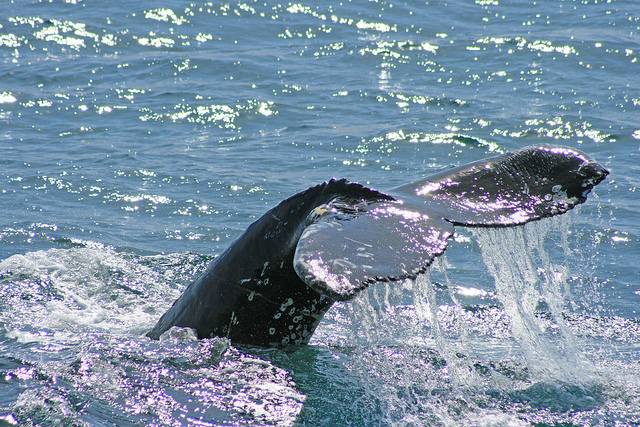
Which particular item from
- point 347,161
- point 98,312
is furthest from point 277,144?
point 98,312

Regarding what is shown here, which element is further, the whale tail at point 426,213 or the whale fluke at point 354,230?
the whale fluke at point 354,230

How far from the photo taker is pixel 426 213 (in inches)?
192

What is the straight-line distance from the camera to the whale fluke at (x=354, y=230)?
443cm

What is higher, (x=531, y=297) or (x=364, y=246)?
(x=364, y=246)

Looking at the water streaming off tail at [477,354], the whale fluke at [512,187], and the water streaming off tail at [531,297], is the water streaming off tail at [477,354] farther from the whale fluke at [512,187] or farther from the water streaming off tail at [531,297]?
the whale fluke at [512,187]

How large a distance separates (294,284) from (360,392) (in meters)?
0.74

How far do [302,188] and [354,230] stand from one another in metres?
6.52

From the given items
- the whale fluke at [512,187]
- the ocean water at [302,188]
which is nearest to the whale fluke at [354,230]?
the whale fluke at [512,187]

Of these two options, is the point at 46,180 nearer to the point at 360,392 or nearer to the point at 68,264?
the point at 68,264

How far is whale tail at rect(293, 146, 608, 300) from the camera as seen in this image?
4.09 meters

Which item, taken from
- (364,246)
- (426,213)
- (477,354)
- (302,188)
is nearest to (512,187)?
(426,213)

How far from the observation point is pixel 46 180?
1148cm

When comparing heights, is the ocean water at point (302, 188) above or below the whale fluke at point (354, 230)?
below

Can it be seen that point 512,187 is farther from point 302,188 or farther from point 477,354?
point 302,188
